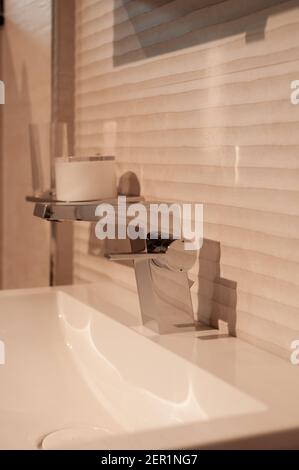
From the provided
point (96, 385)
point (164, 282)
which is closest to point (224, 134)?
point (164, 282)

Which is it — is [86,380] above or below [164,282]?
below

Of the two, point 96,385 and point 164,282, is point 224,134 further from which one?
point 96,385

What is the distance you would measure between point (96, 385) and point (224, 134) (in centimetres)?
38

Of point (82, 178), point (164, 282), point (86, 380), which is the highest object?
point (82, 178)

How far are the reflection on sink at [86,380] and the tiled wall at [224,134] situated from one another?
121 millimetres

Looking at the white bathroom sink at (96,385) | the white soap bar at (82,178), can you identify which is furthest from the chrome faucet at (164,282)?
the white soap bar at (82,178)

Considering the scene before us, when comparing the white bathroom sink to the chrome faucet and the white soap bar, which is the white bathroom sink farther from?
the white soap bar

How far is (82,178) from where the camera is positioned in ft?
3.53

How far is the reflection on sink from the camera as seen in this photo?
75cm

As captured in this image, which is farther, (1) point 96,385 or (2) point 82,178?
(2) point 82,178

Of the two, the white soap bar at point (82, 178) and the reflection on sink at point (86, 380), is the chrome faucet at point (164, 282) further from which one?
the white soap bar at point (82, 178)

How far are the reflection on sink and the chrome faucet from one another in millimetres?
44
